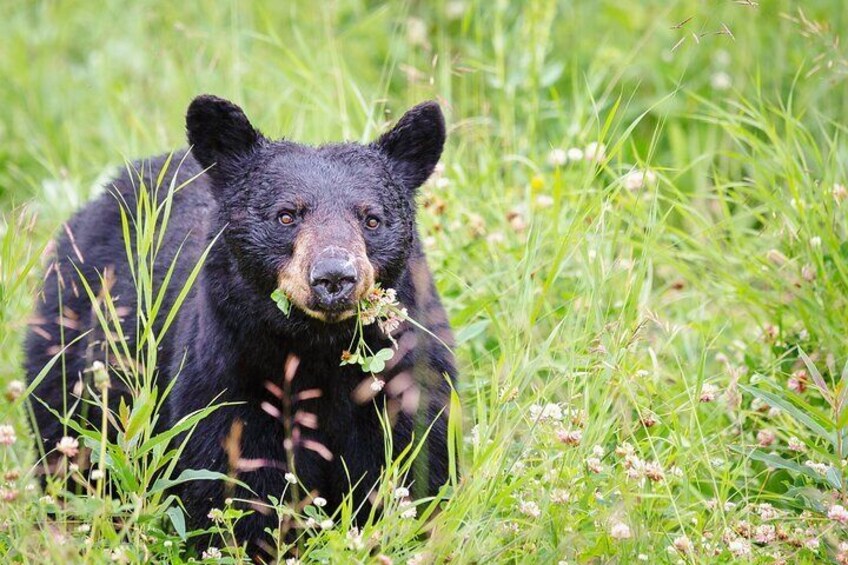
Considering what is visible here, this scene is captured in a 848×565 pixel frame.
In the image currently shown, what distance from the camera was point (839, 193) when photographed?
4711 mm

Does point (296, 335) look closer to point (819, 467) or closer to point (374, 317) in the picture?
point (374, 317)

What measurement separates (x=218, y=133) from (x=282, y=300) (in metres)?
0.73

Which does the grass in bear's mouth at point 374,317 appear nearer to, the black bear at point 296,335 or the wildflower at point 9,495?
the black bear at point 296,335

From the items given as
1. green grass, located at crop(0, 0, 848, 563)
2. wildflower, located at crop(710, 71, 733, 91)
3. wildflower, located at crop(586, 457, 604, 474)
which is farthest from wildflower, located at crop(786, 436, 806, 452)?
wildflower, located at crop(710, 71, 733, 91)

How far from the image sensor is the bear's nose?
3631mm

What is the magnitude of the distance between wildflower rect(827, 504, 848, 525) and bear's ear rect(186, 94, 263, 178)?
211cm

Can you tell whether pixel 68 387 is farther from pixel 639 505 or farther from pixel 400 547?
pixel 639 505

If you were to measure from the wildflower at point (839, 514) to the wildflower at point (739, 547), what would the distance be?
9.1 inches

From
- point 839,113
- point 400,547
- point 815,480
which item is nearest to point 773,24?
point 839,113

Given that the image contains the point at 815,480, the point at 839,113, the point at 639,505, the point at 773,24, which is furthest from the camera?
the point at 773,24

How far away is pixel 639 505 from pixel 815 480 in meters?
0.66

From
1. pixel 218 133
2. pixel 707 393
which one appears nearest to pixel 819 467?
pixel 707 393

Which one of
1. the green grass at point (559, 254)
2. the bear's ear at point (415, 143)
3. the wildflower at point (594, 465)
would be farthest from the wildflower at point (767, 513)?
the bear's ear at point (415, 143)

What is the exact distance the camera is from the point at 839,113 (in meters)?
6.74
